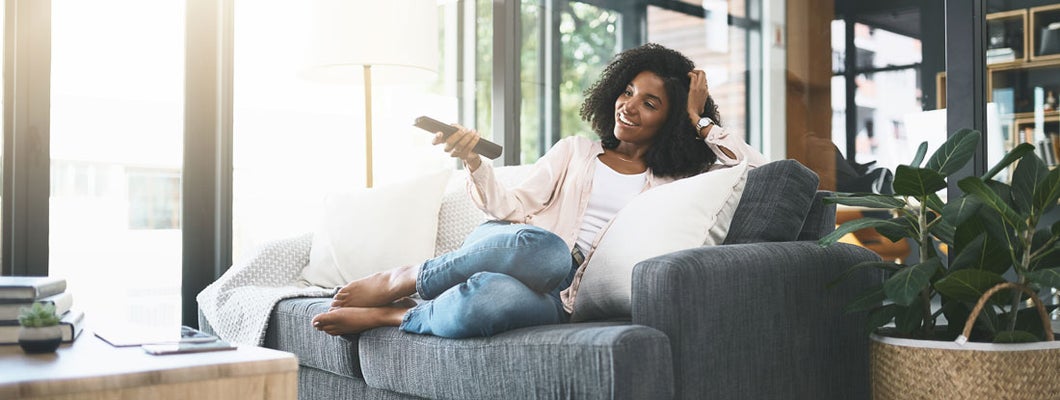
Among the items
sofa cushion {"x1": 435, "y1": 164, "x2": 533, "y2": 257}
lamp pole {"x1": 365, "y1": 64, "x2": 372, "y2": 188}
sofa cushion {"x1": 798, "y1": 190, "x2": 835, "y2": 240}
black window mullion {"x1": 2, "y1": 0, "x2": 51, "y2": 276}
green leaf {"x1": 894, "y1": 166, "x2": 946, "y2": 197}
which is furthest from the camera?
lamp pole {"x1": 365, "y1": 64, "x2": 372, "y2": 188}

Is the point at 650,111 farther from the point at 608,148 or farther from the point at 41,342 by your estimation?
the point at 41,342

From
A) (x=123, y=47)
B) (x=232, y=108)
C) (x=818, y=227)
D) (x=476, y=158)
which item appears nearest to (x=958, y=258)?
(x=818, y=227)

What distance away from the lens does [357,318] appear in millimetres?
1913

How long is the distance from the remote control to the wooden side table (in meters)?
0.81

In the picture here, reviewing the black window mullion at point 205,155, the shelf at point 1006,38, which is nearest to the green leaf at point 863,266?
the shelf at point 1006,38

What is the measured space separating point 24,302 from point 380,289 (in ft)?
2.18

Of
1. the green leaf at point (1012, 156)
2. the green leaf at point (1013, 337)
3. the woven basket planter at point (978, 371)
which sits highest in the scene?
the green leaf at point (1012, 156)

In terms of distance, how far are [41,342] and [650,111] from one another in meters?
1.47

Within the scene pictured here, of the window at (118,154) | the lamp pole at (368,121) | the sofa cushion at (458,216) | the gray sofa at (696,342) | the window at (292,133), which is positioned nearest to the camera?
the gray sofa at (696,342)

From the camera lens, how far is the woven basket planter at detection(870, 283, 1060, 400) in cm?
167

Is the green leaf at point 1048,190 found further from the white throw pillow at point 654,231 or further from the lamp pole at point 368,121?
the lamp pole at point 368,121

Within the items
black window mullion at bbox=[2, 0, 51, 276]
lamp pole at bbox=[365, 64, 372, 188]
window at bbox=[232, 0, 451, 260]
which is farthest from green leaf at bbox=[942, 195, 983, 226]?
black window mullion at bbox=[2, 0, 51, 276]

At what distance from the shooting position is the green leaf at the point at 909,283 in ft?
5.32

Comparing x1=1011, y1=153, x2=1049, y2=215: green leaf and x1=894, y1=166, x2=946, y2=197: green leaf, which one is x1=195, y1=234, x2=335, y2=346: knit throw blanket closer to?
x1=894, y1=166, x2=946, y2=197: green leaf
